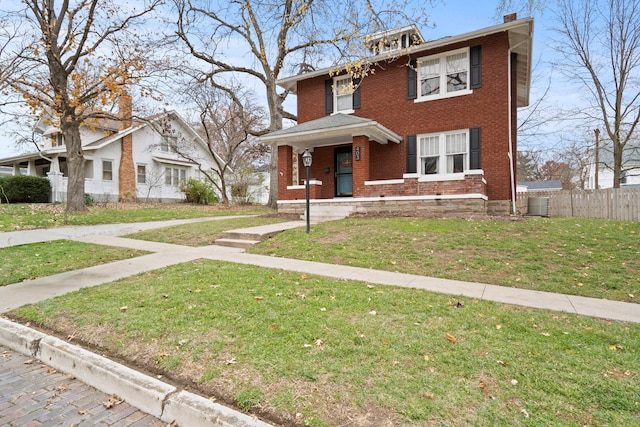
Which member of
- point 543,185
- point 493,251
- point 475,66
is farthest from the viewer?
point 543,185

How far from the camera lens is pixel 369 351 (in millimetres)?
3164

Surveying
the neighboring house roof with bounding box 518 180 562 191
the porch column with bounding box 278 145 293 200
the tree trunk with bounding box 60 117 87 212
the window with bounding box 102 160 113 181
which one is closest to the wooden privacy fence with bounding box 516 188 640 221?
the porch column with bounding box 278 145 293 200

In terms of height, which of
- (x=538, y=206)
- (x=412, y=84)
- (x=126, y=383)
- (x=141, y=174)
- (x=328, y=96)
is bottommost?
(x=126, y=383)

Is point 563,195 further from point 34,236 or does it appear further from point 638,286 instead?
point 34,236

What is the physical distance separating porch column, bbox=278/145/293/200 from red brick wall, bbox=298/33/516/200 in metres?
2.49

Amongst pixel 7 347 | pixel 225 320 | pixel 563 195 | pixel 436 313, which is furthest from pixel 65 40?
pixel 563 195

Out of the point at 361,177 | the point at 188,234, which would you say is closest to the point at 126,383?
the point at 188,234

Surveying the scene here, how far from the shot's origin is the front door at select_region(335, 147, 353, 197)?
15195 mm

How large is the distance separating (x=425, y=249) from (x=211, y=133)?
30759 millimetres

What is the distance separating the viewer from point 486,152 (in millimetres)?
12633

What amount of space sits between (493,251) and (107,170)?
26149mm

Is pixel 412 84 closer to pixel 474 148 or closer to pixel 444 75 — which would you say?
pixel 444 75

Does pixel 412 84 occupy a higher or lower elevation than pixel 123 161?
higher

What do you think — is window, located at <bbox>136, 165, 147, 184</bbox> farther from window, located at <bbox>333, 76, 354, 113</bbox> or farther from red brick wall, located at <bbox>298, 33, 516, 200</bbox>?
window, located at <bbox>333, 76, 354, 113</bbox>
